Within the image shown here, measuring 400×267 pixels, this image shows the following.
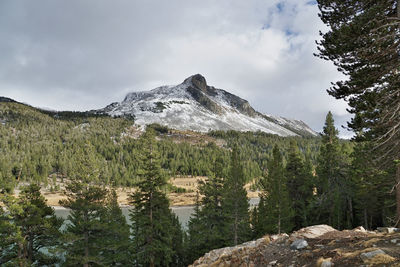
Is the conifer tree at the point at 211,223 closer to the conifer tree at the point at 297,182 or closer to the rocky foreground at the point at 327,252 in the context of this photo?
the conifer tree at the point at 297,182

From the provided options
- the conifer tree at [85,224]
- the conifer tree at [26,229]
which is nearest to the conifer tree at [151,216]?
the conifer tree at [85,224]

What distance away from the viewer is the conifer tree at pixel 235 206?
26689mm

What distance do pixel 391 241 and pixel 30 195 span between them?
870 inches

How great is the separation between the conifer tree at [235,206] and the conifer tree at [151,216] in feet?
23.7

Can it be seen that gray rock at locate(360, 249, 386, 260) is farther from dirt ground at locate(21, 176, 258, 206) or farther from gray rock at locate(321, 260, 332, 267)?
dirt ground at locate(21, 176, 258, 206)

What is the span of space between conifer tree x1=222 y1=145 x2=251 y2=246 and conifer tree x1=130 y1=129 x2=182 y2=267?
7226mm

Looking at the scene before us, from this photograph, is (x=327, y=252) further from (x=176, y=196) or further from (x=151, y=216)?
(x=176, y=196)

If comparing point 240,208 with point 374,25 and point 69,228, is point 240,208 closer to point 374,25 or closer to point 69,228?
point 69,228

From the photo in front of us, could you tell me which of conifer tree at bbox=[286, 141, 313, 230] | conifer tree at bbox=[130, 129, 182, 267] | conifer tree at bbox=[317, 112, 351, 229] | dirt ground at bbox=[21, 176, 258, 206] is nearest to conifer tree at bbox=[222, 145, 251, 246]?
conifer tree at bbox=[130, 129, 182, 267]

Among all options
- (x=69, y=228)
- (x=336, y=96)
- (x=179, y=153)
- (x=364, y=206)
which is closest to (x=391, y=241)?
(x=336, y=96)

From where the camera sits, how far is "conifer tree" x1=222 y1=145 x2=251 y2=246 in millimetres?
26689

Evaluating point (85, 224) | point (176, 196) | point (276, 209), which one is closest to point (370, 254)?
point (85, 224)

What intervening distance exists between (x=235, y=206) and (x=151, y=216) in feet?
34.7

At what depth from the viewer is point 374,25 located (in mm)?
8602
